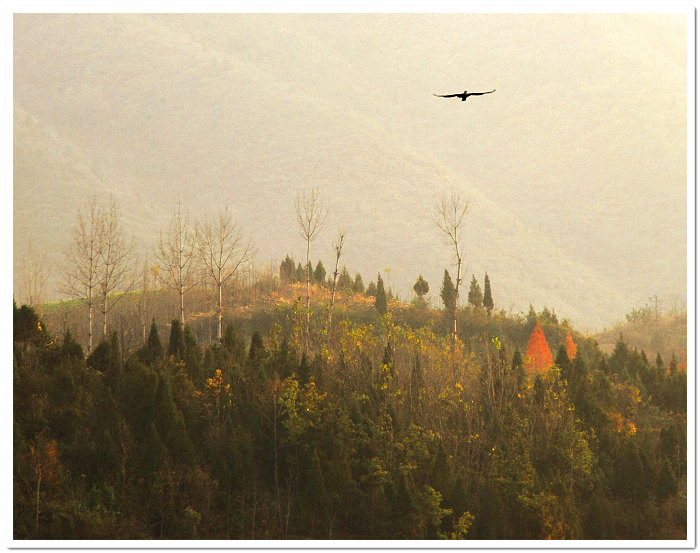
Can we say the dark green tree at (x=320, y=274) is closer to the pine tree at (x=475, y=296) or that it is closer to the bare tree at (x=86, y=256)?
the pine tree at (x=475, y=296)

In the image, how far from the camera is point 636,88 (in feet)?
171

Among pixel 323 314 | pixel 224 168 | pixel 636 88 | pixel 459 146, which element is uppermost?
pixel 636 88

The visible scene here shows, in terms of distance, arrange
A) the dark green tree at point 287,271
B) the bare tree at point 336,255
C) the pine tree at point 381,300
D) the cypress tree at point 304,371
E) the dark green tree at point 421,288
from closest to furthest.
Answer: the cypress tree at point 304,371
the bare tree at point 336,255
the pine tree at point 381,300
the dark green tree at point 287,271
the dark green tree at point 421,288

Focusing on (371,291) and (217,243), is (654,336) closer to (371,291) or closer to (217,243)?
(371,291)

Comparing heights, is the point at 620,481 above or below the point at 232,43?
below

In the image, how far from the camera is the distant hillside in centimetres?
1543

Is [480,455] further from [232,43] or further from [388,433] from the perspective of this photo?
[232,43]

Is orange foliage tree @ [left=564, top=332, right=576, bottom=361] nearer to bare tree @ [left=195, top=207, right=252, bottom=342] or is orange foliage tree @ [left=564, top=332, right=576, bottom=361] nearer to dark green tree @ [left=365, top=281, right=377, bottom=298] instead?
dark green tree @ [left=365, top=281, right=377, bottom=298]

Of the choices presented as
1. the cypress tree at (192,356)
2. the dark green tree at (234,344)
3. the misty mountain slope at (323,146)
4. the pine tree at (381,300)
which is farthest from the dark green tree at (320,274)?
the cypress tree at (192,356)

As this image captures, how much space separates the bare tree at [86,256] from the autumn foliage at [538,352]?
9.55 metres

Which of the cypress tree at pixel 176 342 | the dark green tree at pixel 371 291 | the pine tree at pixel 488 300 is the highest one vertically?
the dark green tree at pixel 371 291

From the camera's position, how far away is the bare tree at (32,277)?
16203mm
